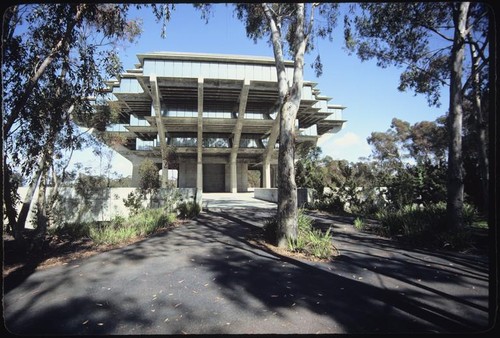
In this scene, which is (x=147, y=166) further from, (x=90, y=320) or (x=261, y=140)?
(x=261, y=140)

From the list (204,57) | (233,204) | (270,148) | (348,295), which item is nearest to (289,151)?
(348,295)

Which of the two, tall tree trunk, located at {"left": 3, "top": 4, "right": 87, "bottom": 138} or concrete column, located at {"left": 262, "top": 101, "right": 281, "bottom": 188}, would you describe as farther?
concrete column, located at {"left": 262, "top": 101, "right": 281, "bottom": 188}

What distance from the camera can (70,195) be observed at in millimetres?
11977

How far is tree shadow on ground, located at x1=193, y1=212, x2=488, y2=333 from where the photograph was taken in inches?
118

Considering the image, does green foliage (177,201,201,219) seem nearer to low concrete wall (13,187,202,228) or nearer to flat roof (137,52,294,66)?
low concrete wall (13,187,202,228)

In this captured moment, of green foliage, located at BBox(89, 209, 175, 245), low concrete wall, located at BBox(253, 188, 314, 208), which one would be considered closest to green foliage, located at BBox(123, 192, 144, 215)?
green foliage, located at BBox(89, 209, 175, 245)

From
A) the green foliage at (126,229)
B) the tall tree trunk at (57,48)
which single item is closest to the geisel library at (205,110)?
the green foliage at (126,229)

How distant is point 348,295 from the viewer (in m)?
3.80

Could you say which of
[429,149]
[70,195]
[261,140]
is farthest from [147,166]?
[429,149]

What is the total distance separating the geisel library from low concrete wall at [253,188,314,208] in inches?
362

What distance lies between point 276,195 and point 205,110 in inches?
609

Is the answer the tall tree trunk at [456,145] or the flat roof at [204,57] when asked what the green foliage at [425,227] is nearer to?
the tall tree trunk at [456,145]

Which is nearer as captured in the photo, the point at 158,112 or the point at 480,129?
the point at 480,129

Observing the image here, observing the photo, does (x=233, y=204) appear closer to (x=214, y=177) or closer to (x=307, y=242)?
(x=307, y=242)
